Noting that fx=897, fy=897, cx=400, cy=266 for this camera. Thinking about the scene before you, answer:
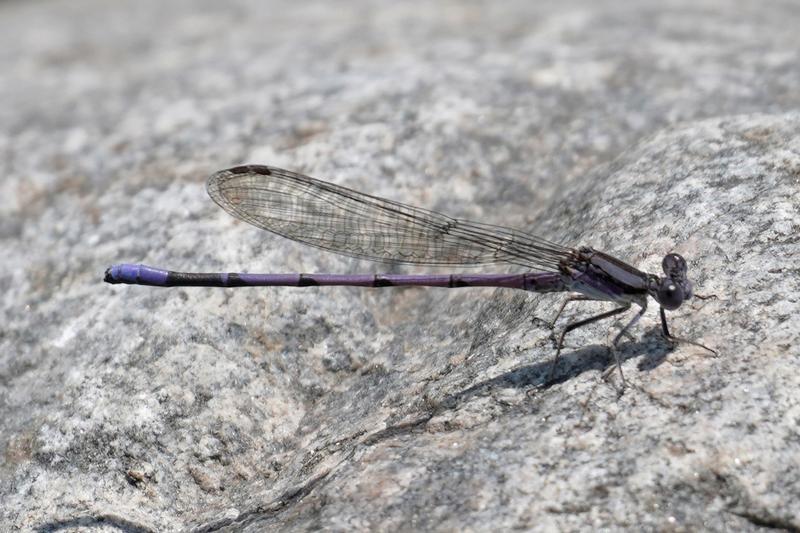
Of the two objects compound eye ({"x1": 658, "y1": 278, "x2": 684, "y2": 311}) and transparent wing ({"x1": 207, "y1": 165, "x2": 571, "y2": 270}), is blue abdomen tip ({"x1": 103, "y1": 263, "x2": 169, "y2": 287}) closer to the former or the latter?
transparent wing ({"x1": 207, "y1": 165, "x2": 571, "y2": 270})

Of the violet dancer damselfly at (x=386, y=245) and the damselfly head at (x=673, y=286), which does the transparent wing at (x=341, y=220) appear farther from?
the damselfly head at (x=673, y=286)

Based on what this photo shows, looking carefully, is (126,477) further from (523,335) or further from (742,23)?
(742,23)

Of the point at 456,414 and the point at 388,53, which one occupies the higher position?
the point at 388,53

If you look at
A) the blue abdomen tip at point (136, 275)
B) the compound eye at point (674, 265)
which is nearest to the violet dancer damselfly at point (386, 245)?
the blue abdomen tip at point (136, 275)

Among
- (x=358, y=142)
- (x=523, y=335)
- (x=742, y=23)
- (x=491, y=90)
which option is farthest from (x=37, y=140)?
(x=742, y=23)

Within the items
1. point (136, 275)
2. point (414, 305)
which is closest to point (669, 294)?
point (414, 305)

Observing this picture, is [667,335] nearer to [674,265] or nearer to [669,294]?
[669,294]
